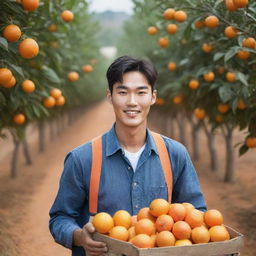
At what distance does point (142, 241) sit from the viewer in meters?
1.99

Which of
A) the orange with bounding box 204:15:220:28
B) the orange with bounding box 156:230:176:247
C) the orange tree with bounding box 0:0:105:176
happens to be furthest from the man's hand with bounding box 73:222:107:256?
the orange with bounding box 204:15:220:28

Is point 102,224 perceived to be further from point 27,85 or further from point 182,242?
point 27,85

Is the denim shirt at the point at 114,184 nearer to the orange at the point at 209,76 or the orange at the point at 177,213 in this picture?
the orange at the point at 177,213

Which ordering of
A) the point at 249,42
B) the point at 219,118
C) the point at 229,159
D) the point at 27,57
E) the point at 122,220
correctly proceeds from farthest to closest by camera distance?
the point at 229,159, the point at 219,118, the point at 249,42, the point at 27,57, the point at 122,220

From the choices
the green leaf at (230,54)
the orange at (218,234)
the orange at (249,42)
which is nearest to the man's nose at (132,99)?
the orange at (218,234)

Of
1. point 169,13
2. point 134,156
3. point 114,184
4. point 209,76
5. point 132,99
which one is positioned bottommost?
point 114,184

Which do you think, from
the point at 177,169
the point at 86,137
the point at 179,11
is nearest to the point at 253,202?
the point at 179,11

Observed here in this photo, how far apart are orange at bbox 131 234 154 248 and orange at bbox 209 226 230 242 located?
296mm

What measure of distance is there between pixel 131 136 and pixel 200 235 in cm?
75

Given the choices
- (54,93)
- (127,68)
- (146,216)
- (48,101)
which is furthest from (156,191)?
(54,93)

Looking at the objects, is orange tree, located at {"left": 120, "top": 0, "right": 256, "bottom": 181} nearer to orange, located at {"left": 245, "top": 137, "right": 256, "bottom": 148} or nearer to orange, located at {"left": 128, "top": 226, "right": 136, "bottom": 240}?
orange, located at {"left": 245, "top": 137, "right": 256, "bottom": 148}

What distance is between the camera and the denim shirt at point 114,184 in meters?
2.44

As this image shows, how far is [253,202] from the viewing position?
26.8 ft

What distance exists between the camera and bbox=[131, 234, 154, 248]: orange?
6.51ft
